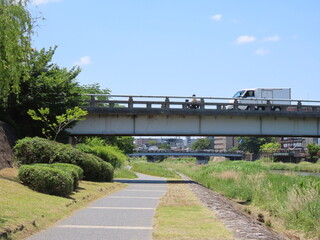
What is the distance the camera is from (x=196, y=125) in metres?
32.3

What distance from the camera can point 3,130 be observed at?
20.7 m

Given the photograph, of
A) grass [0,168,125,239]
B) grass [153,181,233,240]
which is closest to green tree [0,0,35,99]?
grass [0,168,125,239]

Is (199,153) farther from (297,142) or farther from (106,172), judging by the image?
(106,172)

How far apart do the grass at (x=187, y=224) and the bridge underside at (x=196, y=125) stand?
1748 centimetres

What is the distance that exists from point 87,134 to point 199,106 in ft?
29.2

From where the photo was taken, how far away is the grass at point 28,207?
8.78 metres

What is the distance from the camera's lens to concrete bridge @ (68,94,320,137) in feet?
101

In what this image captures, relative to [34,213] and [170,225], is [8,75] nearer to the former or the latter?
[34,213]

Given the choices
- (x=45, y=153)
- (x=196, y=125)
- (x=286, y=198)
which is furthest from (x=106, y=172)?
(x=286, y=198)

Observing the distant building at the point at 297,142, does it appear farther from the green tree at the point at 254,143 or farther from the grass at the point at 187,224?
the grass at the point at 187,224

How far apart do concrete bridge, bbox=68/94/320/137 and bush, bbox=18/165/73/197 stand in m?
15.6

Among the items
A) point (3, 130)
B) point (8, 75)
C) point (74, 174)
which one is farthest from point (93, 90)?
point (8, 75)

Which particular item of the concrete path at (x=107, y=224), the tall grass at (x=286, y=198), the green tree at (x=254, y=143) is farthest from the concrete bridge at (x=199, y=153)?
the concrete path at (x=107, y=224)

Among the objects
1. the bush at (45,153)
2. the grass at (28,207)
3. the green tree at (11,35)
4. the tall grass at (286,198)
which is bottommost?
the tall grass at (286,198)
